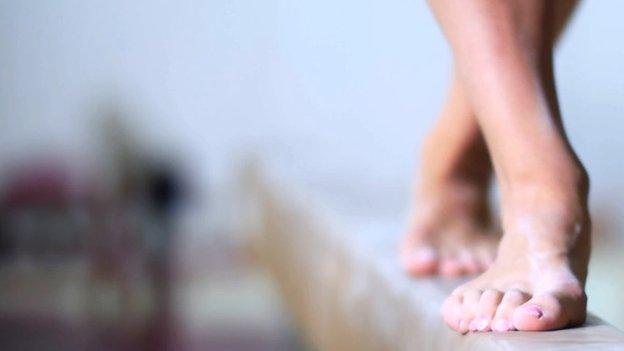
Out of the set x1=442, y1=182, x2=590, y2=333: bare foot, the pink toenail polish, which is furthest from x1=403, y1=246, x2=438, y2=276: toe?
the pink toenail polish

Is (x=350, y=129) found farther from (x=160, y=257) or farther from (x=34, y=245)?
(x=34, y=245)

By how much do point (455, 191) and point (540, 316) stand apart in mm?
560

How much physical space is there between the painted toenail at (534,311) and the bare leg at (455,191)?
1.26ft

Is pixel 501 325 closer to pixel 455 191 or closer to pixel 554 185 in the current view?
pixel 554 185

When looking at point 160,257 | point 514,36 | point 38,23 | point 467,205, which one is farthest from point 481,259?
point 38,23

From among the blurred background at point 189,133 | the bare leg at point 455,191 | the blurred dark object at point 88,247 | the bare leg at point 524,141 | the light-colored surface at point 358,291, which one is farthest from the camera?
the blurred dark object at point 88,247

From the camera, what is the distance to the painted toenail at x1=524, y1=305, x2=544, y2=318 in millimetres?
823

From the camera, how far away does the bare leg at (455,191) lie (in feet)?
4.17

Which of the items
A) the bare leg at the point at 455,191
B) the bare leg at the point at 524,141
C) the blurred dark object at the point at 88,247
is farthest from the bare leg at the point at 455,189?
the blurred dark object at the point at 88,247

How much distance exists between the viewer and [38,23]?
3.86 meters

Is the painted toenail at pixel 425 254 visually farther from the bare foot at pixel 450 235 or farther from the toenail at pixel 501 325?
the toenail at pixel 501 325

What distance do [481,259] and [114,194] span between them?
269 centimetres

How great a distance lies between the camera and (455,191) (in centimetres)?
138

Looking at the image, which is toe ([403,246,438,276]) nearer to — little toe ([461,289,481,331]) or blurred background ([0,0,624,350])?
little toe ([461,289,481,331])
